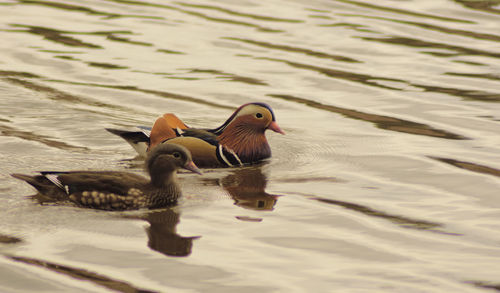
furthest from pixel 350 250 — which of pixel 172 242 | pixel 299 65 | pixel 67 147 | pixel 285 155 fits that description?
pixel 299 65

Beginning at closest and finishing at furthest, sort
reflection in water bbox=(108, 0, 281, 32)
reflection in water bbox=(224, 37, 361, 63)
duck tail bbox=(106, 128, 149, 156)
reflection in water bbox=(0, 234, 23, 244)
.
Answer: reflection in water bbox=(0, 234, 23, 244), duck tail bbox=(106, 128, 149, 156), reflection in water bbox=(224, 37, 361, 63), reflection in water bbox=(108, 0, 281, 32)

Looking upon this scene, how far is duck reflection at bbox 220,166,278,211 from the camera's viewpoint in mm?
9109

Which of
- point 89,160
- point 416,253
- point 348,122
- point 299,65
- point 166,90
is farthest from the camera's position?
point 299,65

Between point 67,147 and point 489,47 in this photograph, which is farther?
point 489,47

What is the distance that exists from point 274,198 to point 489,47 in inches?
354

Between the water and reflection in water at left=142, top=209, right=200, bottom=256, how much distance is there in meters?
0.02

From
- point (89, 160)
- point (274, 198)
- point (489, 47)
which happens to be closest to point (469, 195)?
point (274, 198)

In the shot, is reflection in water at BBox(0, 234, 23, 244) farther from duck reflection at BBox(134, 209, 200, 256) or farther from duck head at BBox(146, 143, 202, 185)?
duck head at BBox(146, 143, 202, 185)

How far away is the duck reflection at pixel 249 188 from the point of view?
359 inches

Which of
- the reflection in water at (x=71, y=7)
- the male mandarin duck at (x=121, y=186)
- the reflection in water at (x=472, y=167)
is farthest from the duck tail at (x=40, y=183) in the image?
the reflection in water at (x=71, y=7)

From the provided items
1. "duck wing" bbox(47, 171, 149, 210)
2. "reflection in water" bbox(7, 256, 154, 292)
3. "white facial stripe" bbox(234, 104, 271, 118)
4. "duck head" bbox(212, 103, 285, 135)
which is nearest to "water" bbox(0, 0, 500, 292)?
"reflection in water" bbox(7, 256, 154, 292)

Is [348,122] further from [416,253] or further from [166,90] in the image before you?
[416,253]

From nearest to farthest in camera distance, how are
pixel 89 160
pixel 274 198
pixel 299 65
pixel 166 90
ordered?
1. pixel 274 198
2. pixel 89 160
3. pixel 166 90
4. pixel 299 65

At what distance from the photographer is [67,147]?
1091cm
